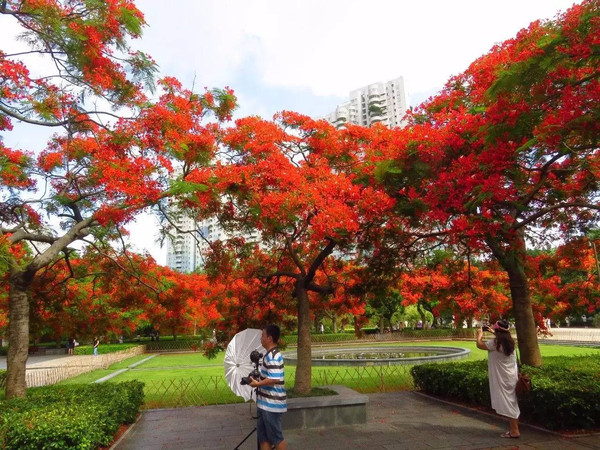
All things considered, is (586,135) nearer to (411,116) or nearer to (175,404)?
(411,116)

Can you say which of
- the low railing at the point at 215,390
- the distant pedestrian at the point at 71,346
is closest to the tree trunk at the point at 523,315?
the low railing at the point at 215,390

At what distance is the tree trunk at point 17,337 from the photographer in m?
7.42

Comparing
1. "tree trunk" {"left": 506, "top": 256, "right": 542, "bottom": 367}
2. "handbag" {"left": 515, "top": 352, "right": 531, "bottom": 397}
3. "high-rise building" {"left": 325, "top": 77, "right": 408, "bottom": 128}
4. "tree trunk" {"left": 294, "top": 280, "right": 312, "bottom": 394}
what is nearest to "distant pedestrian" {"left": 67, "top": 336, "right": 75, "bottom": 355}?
"tree trunk" {"left": 294, "top": 280, "right": 312, "bottom": 394}

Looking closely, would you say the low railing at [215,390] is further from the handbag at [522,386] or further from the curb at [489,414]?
the handbag at [522,386]

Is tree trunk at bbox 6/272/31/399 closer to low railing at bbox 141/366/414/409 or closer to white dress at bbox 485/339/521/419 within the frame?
low railing at bbox 141/366/414/409

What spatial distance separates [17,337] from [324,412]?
18.4 ft

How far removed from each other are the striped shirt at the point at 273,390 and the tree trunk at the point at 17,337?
5.35 m

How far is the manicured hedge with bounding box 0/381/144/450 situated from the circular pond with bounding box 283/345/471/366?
38.2 feet

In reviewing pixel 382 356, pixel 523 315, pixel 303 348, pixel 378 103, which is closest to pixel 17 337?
pixel 303 348

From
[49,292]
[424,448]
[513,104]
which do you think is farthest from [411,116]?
[49,292]

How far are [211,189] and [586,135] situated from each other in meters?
6.00

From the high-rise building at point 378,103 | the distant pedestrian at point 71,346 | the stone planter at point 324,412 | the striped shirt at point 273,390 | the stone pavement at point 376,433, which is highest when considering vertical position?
the high-rise building at point 378,103

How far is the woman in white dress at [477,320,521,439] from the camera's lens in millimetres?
5992

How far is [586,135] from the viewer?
5008mm
